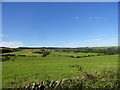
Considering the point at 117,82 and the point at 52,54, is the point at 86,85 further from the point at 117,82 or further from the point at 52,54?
the point at 52,54

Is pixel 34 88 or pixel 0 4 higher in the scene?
pixel 0 4

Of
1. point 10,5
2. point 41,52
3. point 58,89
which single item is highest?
point 10,5

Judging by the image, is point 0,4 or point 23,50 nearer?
point 0,4

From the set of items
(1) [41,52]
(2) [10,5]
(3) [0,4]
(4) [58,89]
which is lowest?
(4) [58,89]

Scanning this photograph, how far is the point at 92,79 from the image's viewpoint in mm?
4008

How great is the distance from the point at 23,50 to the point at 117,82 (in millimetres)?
7791

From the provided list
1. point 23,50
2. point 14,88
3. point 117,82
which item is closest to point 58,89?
point 14,88

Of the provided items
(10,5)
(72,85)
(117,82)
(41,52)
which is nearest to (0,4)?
(10,5)

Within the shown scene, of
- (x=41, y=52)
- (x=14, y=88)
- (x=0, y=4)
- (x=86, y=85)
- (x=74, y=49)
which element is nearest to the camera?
(x=0, y=4)

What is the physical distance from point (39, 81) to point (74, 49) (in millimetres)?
10232

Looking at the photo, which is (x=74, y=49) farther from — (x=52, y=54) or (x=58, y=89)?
(x=58, y=89)

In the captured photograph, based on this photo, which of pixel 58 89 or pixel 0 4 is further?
pixel 58 89

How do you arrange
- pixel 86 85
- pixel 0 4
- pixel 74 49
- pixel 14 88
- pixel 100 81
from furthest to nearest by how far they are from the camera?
1. pixel 74 49
2. pixel 100 81
3. pixel 86 85
4. pixel 14 88
5. pixel 0 4

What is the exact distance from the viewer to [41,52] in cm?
1057
